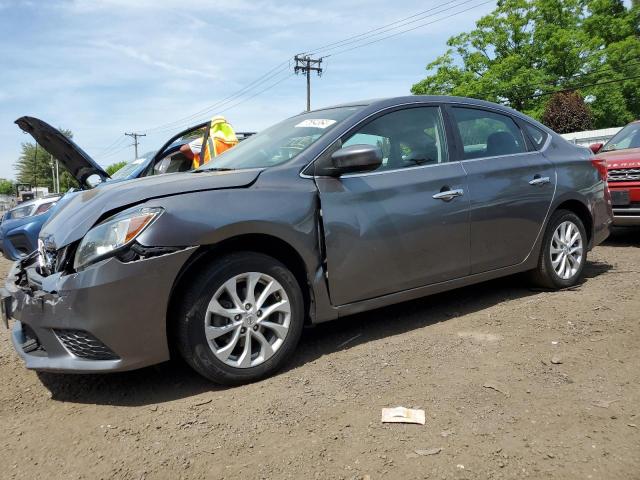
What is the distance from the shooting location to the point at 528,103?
41.8 m

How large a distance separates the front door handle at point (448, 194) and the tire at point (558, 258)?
1106 millimetres

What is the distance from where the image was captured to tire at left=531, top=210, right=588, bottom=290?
4441mm

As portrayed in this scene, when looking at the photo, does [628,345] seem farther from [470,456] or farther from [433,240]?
[470,456]

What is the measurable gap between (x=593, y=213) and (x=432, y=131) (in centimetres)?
191

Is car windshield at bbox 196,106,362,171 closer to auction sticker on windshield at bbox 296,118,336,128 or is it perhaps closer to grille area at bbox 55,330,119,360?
auction sticker on windshield at bbox 296,118,336,128

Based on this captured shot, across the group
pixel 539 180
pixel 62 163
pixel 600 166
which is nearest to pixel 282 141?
pixel 539 180

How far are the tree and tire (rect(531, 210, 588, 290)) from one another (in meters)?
31.5

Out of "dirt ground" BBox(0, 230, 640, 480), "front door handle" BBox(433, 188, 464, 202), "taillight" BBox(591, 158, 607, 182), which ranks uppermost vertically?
"taillight" BBox(591, 158, 607, 182)

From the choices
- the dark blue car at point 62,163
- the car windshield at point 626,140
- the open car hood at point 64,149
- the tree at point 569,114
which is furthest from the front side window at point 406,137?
the tree at point 569,114

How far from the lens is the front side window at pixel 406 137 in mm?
3611

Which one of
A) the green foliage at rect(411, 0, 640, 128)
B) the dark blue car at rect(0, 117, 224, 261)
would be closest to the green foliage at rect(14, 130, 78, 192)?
the green foliage at rect(411, 0, 640, 128)

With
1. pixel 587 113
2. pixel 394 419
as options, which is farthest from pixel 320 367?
pixel 587 113

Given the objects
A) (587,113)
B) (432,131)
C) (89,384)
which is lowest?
(89,384)

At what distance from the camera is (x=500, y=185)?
13.3 ft
